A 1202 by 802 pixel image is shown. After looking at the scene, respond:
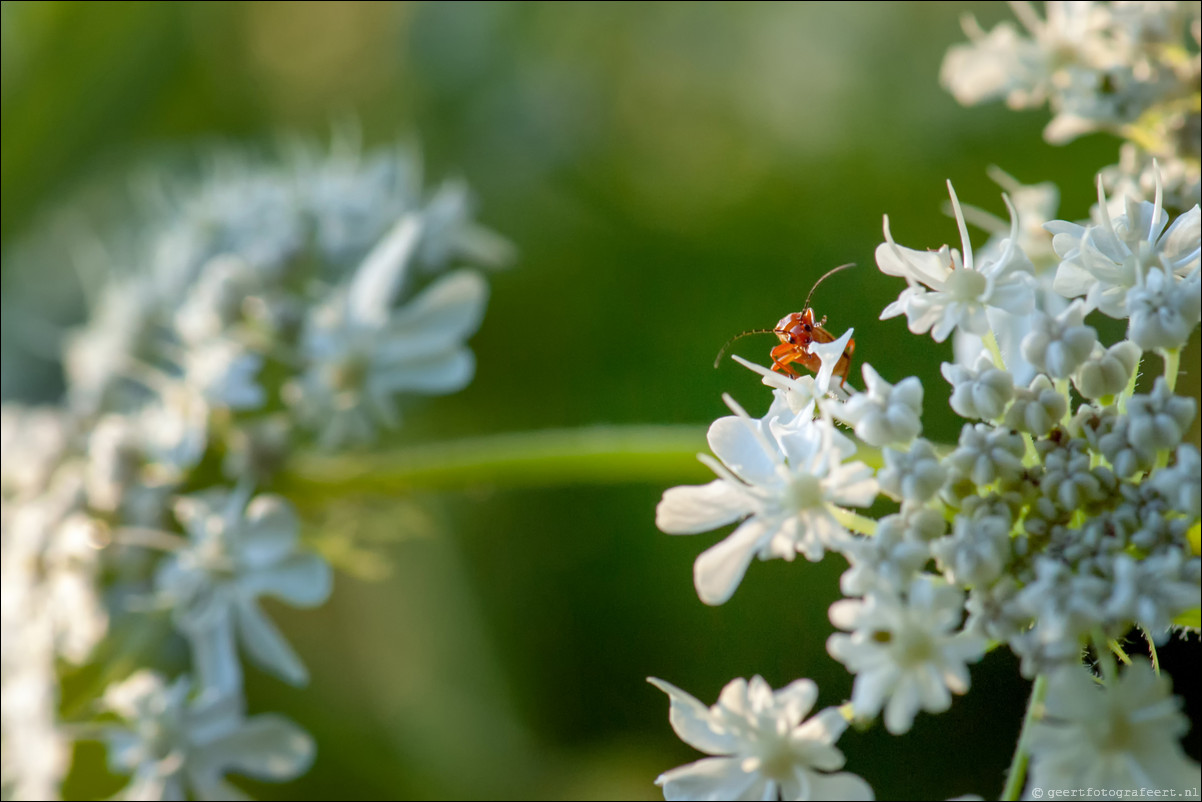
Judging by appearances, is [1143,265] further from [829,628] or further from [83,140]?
[83,140]

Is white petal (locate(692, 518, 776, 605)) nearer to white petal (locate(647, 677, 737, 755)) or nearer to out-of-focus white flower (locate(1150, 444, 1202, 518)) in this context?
white petal (locate(647, 677, 737, 755))

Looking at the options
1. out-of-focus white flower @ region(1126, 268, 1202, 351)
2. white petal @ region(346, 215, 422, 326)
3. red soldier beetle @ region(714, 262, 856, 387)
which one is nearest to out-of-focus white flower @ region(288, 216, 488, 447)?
white petal @ region(346, 215, 422, 326)

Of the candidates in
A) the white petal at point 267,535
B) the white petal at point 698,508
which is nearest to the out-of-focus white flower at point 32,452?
the white petal at point 267,535

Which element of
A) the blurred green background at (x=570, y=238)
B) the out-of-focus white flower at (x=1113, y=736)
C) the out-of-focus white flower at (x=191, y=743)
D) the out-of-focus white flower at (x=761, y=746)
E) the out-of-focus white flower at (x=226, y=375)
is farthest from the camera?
the blurred green background at (x=570, y=238)

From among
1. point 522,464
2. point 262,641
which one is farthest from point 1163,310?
point 262,641

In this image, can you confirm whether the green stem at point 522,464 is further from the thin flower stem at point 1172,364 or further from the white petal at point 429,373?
the thin flower stem at point 1172,364
